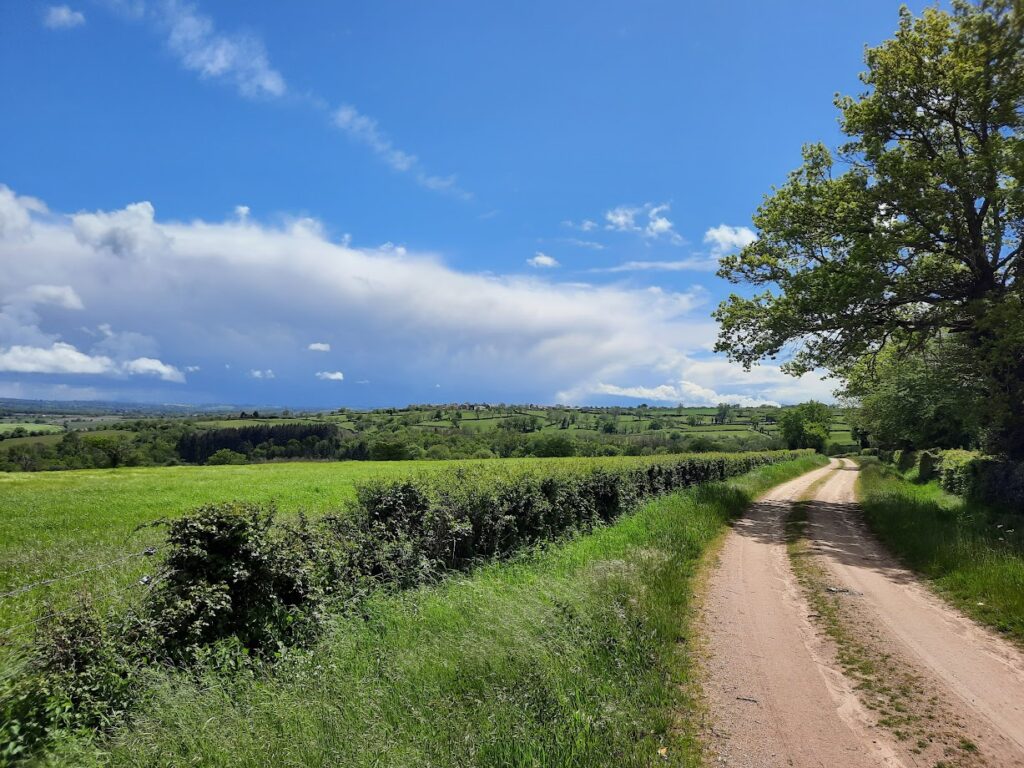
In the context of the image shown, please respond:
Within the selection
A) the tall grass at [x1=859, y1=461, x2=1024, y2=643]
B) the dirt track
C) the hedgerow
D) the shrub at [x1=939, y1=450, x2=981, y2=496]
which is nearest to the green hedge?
the hedgerow

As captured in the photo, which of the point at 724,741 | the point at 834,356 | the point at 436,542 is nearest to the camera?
the point at 724,741

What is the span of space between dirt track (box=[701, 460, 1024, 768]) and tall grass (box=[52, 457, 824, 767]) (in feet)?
1.80

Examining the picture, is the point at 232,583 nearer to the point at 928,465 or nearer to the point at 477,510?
the point at 477,510

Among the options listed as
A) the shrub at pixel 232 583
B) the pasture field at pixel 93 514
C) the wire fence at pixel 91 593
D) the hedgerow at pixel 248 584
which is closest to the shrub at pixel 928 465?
the pasture field at pixel 93 514

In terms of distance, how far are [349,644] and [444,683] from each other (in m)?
1.65

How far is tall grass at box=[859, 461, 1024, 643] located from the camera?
740 cm

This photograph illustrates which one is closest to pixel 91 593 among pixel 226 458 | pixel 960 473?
pixel 960 473

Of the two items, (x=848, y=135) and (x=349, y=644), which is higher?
(x=848, y=135)

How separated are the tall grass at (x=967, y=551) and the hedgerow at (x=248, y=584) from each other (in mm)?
8132

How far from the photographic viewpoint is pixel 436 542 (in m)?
9.27

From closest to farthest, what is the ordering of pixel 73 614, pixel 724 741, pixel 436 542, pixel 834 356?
pixel 724 741 < pixel 73 614 < pixel 436 542 < pixel 834 356

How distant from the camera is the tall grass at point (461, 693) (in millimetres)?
3875

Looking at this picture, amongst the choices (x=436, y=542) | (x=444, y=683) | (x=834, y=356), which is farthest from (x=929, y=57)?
(x=444, y=683)

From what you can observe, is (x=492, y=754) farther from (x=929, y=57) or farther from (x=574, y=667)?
(x=929, y=57)
